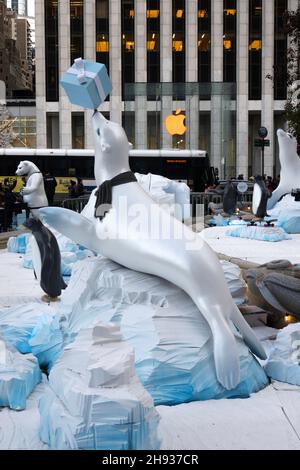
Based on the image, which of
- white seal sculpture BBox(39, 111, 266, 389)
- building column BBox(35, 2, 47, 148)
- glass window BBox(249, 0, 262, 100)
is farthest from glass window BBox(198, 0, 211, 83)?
white seal sculpture BBox(39, 111, 266, 389)

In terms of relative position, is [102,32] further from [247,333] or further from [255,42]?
[247,333]

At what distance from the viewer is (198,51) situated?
41.4m

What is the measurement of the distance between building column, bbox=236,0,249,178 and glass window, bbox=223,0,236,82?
299 millimetres

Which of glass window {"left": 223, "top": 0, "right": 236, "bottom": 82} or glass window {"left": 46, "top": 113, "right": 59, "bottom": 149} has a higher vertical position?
glass window {"left": 223, "top": 0, "right": 236, "bottom": 82}

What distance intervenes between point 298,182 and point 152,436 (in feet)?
47.2

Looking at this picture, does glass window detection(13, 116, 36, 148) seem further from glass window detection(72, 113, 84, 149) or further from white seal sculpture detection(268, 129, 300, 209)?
white seal sculpture detection(268, 129, 300, 209)

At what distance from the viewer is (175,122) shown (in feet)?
82.7

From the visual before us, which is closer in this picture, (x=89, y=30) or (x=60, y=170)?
(x=60, y=170)

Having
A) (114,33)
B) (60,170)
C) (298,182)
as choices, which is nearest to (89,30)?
(114,33)

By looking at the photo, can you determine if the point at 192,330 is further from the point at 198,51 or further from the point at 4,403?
the point at 198,51

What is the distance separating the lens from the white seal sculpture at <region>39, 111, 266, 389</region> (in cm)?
464

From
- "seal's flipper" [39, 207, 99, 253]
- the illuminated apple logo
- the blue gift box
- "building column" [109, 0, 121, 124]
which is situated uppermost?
"building column" [109, 0, 121, 124]

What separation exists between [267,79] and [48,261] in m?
36.0
